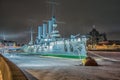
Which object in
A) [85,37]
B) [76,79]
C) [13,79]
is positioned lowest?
[76,79]

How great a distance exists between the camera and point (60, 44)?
3728 inches

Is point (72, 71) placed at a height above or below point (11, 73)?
below

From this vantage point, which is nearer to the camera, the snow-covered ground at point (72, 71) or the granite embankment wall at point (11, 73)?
the granite embankment wall at point (11, 73)

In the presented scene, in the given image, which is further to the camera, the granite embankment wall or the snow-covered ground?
the snow-covered ground

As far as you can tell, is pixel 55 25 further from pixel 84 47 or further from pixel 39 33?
pixel 84 47

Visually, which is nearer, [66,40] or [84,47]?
[84,47]

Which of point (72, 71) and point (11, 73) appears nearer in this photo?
point (11, 73)

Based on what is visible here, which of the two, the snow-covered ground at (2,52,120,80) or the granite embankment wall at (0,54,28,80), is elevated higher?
the granite embankment wall at (0,54,28,80)

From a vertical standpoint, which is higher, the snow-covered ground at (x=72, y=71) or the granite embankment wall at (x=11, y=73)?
the granite embankment wall at (x=11, y=73)

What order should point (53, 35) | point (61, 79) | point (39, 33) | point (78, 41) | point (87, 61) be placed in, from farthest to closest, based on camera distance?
point (39, 33) → point (53, 35) → point (78, 41) → point (87, 61) → point (61, 79)

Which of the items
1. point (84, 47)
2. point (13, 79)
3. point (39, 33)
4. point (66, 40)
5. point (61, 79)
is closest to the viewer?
point (13, 79)

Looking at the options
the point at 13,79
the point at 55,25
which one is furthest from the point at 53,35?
the point at 13,79

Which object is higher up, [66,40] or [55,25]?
[55,25]

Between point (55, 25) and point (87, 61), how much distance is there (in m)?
111
